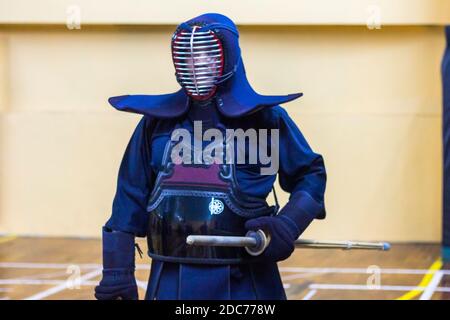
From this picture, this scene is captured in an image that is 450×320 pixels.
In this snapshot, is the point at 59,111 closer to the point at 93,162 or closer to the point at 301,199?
the point at 93,162

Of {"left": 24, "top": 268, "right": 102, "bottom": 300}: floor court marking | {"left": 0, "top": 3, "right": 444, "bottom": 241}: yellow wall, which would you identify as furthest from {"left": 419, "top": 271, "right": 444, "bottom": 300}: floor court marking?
{"left": 24, "top": 268, "right": 102, "bottom": 300}: floor court marking

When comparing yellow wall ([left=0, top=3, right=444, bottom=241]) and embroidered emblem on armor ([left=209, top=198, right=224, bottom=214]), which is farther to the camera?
yellow wall ([left=0, top=3, right=444, bottom=241])

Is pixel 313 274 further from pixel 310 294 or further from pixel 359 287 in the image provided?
pixel 310 294

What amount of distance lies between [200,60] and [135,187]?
57 cm

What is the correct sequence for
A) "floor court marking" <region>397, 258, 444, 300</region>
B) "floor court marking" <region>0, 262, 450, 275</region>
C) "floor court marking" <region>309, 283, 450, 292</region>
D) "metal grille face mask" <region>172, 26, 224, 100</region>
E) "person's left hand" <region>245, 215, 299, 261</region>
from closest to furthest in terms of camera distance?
"person's left hand" <region>245, 215, 299, 261</region> < "metal grille face mask" <region>172, 26, 224, 100</region> < "floor court marking" <region>397, 258, 444, 300</region> < "floor court marking" <region>309, 283, 450, 292</region> < "floor court marking" <region>0, 262, 450, 275</region>

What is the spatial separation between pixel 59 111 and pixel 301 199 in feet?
22.2

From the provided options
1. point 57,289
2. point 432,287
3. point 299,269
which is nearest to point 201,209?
point 57,289

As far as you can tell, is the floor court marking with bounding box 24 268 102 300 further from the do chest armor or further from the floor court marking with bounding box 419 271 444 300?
the do chest armor

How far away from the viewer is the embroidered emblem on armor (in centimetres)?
352

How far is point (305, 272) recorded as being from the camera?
322 inches

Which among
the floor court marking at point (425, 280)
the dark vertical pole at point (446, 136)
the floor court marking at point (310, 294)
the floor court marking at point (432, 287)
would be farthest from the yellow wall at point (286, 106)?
the floor court marking at point (310, 294)

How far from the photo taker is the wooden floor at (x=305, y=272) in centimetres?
715

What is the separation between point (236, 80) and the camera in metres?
3.68

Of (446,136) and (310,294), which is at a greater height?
(446,136)
